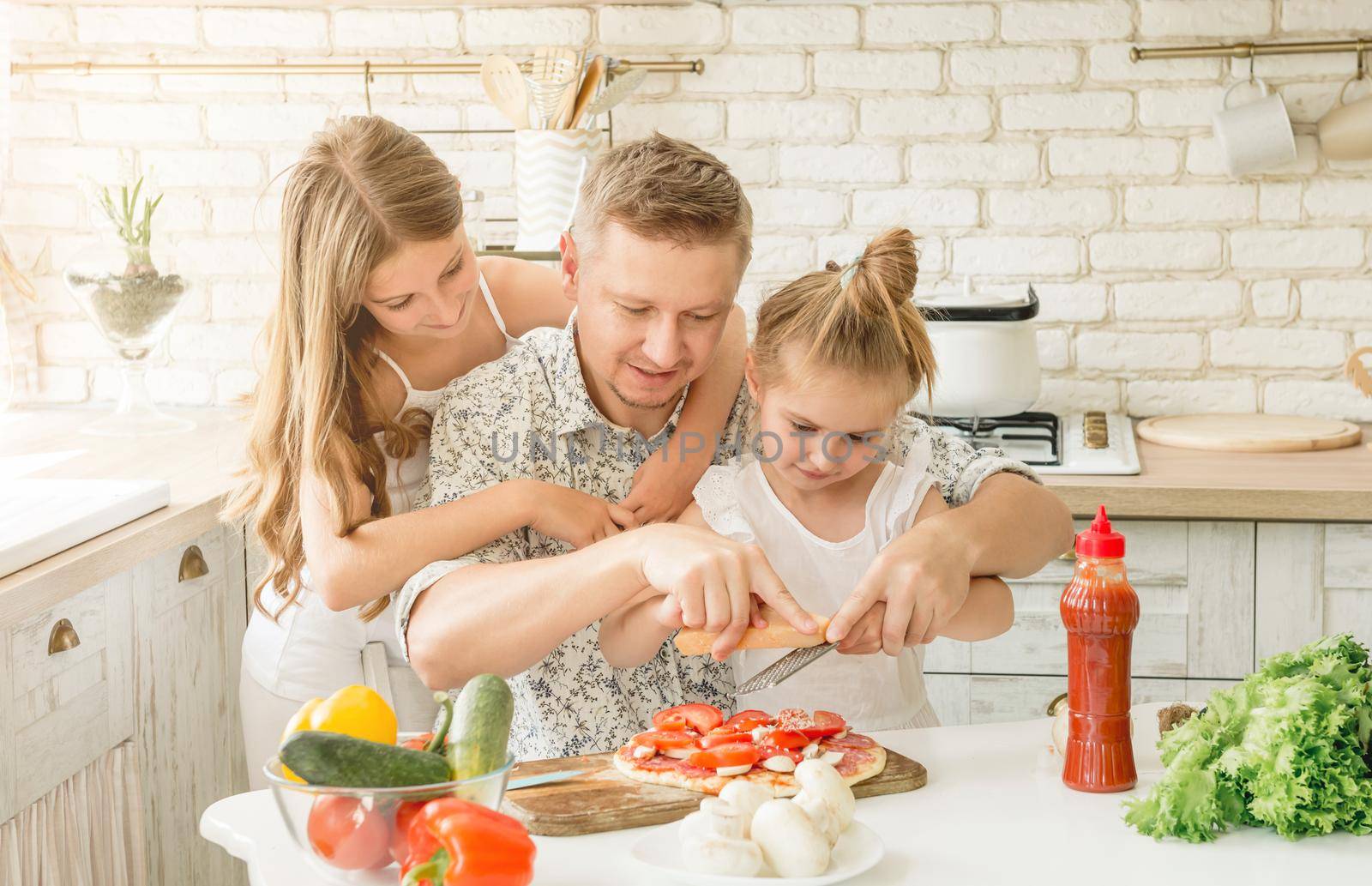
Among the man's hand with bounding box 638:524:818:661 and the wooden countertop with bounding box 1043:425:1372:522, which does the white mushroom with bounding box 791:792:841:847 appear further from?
the wooden countertop with bounding box 1043:425:1372:522

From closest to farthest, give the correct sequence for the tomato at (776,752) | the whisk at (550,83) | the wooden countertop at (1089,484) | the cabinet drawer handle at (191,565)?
the tomato at (776,752) < the wooden countertop at (1089,484) < the cabinet drawer handle at (191,565) < the whisk at (550,83)

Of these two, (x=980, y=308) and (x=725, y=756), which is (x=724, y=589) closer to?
(x=725, y=756)

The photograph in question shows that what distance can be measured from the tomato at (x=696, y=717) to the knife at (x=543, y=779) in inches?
4.3

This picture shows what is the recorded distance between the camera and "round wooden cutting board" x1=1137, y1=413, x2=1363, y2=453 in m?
2.60

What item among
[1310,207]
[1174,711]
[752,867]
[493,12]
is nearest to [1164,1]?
[1310,207]

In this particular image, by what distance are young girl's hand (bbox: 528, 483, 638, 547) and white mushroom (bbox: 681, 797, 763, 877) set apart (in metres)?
0.58

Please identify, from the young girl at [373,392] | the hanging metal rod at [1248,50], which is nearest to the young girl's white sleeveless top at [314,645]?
the young girl at [373,392]

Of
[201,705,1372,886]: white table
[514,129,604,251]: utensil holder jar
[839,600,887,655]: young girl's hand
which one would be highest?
[514,129,604,251]: utensil holder jar

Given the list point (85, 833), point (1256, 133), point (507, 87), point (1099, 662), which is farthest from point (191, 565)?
point (1256, 133)

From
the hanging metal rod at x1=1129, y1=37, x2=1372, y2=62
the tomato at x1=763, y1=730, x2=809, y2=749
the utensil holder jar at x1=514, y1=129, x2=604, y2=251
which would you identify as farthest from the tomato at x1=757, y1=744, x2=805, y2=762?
the hanging metal rod at x1=1129, y1=37, x2=1372, y2=62

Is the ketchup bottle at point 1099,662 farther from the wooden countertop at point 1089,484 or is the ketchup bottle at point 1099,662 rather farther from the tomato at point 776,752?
the wooden countertop at point 1089,484

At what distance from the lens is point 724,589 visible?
134 cm

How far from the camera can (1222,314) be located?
114 inches

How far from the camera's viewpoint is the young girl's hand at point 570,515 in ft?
5.33
